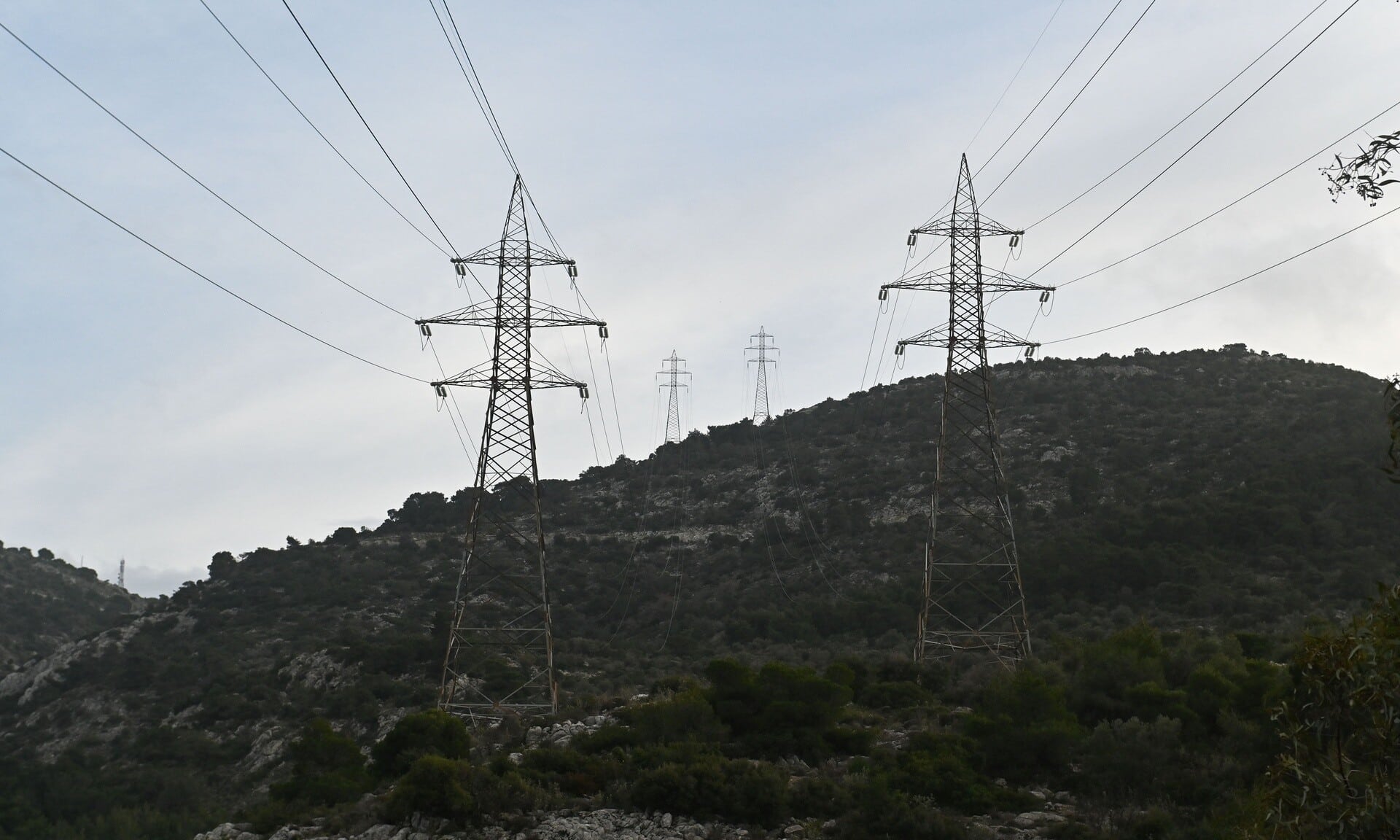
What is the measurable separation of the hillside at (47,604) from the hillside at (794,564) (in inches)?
723

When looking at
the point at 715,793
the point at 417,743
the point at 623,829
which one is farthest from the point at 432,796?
the point at 715,793

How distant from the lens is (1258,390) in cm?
7862

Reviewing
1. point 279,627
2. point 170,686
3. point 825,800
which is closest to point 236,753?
point 170,686

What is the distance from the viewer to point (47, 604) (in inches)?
3723

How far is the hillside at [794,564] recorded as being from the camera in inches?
1841

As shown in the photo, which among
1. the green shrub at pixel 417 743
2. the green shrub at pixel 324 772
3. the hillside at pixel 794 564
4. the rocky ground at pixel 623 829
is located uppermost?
the hillside at pixel 794 564

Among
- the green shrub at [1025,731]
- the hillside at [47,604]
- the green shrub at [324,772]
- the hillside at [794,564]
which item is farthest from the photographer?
the hillside at [47,604]

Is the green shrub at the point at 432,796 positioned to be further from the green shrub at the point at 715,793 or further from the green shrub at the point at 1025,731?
the green shrub at the point at 1025,731

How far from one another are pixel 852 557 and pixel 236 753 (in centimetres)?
3561

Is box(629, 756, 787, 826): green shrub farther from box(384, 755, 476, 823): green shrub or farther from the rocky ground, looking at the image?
box(384, 755, 476, 823): green shrub

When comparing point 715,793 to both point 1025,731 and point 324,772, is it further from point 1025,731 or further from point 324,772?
point 324,772

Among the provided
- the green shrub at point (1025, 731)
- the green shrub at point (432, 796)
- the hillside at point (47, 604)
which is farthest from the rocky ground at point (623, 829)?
the hillside at point (47, 604)

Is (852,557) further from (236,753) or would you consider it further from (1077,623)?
(236,753)

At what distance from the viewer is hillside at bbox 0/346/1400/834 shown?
153 ft
